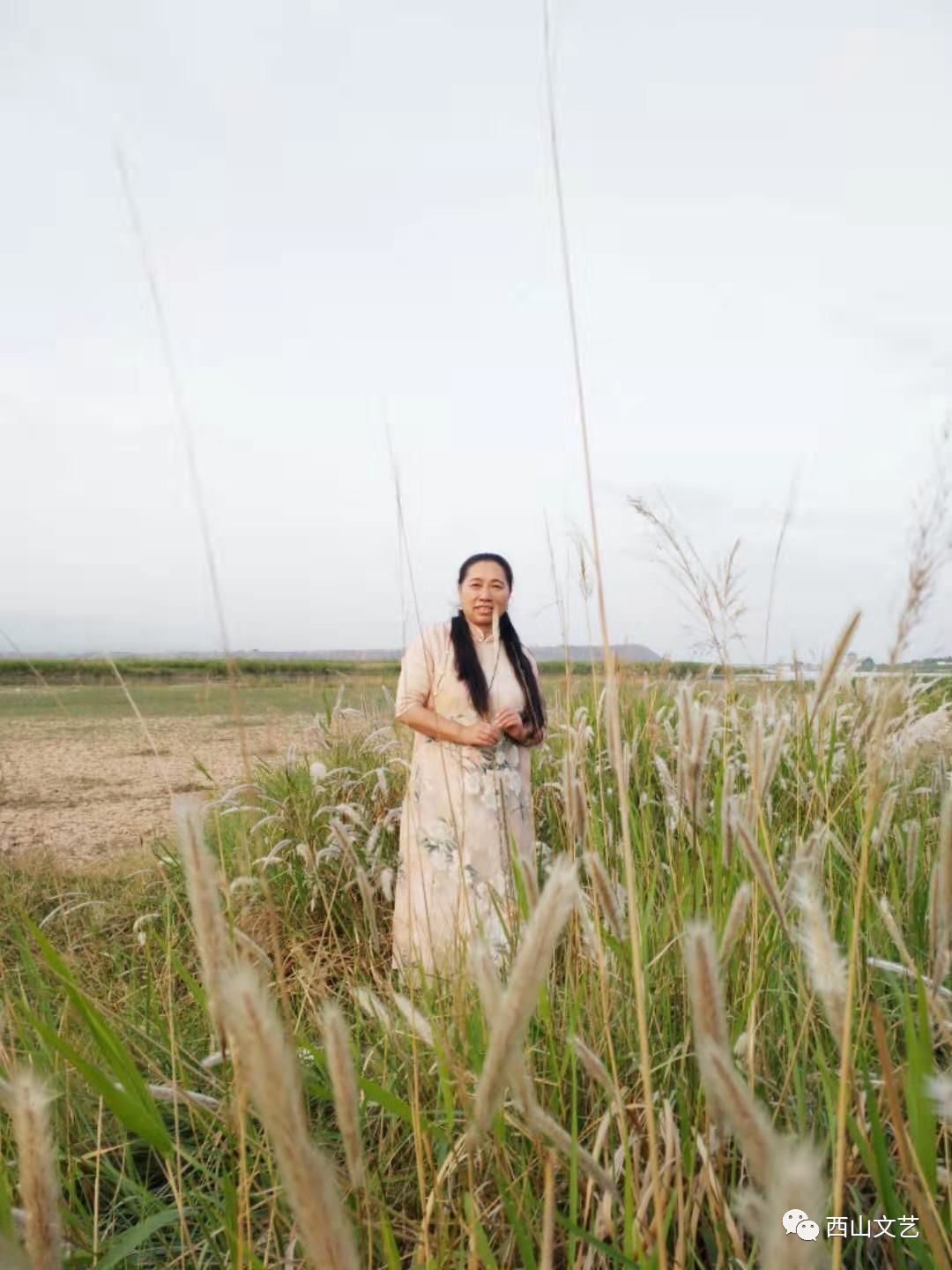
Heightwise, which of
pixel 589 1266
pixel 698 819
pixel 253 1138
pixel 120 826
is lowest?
pixel 120 826

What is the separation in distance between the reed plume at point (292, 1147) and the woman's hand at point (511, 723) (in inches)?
138

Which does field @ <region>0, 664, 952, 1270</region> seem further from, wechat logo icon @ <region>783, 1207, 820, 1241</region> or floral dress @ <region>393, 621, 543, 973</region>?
floral dress @ <region>393, 621, 543, 973</region>

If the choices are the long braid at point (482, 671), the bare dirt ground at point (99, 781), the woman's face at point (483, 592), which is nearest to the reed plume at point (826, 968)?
the bare dirt ground at point (99, 781)

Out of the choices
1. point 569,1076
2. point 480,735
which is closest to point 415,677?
point 480,735

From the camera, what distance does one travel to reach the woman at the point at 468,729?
13.2ft

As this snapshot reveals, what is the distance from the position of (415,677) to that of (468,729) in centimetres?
47

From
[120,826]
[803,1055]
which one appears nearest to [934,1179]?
[803,1055]

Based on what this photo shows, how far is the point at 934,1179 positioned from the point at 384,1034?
0.95 meters

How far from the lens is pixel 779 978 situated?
161 centimetres

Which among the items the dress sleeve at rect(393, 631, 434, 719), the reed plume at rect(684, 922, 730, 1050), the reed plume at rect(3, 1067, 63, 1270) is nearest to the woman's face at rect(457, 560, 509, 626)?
the dress sleeve at rect(393, 631, 434, 719)

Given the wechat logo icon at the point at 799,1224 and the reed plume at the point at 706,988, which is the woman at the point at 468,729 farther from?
the wechat logo icon at the point at 799,1224

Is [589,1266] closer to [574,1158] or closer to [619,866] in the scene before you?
[574,1158]

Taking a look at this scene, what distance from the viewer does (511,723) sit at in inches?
158

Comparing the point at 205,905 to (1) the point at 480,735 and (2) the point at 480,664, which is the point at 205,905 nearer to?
(1) the point at 480,735
